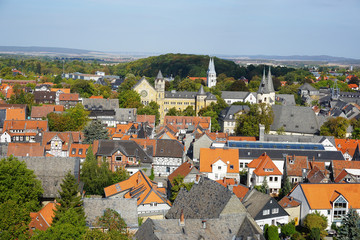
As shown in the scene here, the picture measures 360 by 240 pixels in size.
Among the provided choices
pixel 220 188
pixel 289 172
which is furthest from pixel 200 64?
pixel 220 188

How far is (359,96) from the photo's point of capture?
11894 centimetres

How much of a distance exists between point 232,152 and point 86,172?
A: 1625 centimetres

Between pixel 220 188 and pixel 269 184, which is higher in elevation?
pixel 220 188

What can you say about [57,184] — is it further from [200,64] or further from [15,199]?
[200,64]

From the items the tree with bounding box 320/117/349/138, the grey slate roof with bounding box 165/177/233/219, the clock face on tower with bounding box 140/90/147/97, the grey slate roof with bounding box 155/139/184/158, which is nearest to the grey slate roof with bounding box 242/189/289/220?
the grey slate roof with bounding box 165/177/233/219

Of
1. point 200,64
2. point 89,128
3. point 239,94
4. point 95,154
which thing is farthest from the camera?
point 200,64

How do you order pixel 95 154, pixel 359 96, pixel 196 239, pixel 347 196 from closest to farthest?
pixel 196 239 → pixel 347 196 → pixel 95 154 → pixel 359 96

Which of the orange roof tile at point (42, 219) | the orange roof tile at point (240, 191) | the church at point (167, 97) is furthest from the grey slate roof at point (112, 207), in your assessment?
the church at point (167, 97)

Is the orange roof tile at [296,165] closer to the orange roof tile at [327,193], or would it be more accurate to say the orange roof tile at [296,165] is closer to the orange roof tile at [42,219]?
the orange roof tile at [327,193]

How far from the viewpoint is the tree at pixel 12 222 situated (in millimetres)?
29859

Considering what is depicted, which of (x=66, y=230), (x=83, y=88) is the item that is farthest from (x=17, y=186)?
(x=83, y=88)

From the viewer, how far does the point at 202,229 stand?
1161 inches

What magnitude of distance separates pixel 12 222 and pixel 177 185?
16.0 metres

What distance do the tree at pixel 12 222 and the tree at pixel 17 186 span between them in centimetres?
269
